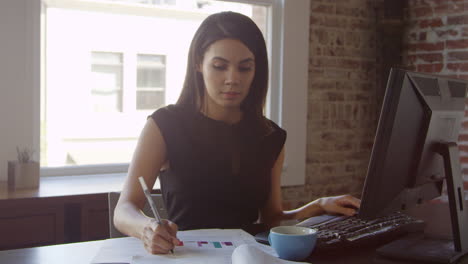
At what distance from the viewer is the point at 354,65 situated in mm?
3777

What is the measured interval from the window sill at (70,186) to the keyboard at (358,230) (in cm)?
128

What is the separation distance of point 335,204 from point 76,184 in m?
1.51

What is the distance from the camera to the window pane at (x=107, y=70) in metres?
2.92

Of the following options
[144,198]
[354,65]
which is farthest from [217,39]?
[354,65]

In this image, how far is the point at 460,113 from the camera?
58.4 inches

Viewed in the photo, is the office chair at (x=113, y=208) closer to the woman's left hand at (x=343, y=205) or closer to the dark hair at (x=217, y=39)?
the dark hair at (x=217, y=39)

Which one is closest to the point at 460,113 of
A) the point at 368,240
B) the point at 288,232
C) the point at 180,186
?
the point at 368,240

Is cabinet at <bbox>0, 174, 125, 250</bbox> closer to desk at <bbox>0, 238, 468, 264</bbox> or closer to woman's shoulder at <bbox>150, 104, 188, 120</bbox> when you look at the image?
woman's shoulder at <bbox>150, 104, 188, 120</bbox>

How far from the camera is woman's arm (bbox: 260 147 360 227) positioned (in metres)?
1.63

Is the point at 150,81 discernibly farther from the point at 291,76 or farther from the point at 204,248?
the point at 204,248

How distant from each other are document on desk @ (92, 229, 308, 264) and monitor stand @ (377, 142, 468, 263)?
0.32 meters

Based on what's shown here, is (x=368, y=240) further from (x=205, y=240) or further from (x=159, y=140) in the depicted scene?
(x=159, y=140)

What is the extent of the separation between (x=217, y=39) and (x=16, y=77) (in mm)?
1394

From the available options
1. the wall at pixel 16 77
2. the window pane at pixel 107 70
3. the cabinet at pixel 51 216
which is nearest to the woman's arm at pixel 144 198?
the cabinet at pixel 51 216
